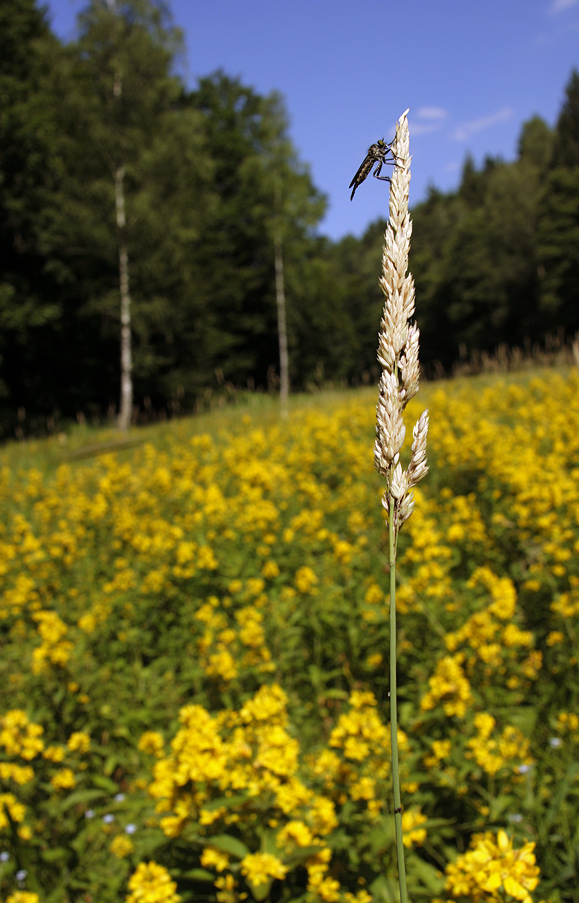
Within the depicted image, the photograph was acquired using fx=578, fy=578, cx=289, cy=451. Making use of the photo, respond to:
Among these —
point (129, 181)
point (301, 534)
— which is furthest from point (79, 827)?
point (129, 181)

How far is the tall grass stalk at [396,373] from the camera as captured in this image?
650 millimetres

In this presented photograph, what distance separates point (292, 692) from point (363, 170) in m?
2.77

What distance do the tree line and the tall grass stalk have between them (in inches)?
431

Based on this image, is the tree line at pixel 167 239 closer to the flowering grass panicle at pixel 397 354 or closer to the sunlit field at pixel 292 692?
the sunlit field at pixel 292 692

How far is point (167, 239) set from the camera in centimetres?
1608

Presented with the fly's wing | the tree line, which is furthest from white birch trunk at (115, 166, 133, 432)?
the fly's wing

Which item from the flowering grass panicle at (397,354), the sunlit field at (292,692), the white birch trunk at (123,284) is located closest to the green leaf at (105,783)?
the sunlit field at (292,692)

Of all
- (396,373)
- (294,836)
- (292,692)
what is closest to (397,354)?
(396,373)

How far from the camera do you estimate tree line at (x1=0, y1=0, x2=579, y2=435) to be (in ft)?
50.4

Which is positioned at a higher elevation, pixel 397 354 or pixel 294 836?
pixel 397 354

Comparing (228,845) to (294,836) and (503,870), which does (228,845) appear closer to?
(294,836)

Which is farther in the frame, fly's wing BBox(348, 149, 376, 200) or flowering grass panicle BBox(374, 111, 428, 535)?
fly's wing BBox(348, 149, 376, 200)

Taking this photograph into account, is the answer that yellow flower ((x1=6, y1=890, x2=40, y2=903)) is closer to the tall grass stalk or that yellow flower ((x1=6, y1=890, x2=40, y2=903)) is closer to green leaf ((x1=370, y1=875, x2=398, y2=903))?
green leaf ((x1=370, y1=875, x2=398, y2=903))

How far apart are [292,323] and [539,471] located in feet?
85.9
